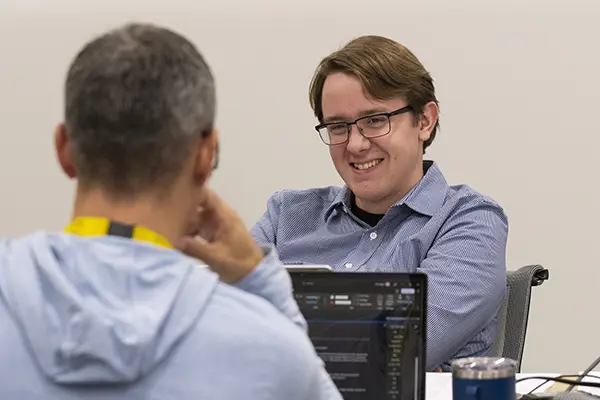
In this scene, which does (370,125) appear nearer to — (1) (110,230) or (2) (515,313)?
(2) (515,313)

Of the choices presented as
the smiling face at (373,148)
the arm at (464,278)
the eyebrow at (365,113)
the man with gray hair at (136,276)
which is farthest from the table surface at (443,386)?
the man with gray hair at (136,276)

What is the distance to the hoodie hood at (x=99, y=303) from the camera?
0.97 metres

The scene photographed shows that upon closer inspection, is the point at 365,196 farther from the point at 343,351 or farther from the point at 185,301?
the point at 185,301

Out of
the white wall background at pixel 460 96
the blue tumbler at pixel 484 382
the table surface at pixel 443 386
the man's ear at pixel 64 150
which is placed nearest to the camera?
the man's ear at pixel 64 150

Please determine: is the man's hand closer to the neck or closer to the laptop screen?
the neck

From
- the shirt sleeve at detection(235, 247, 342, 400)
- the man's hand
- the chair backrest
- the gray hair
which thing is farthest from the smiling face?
the gray hair

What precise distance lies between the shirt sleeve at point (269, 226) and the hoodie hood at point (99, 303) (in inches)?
63.6

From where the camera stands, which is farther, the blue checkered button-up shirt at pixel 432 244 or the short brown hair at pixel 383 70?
the short brown hair at pixel 383 70

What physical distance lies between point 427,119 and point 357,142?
218 mm

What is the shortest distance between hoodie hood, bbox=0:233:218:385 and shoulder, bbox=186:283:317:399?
0.02 meters

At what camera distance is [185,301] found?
1010 millimetres

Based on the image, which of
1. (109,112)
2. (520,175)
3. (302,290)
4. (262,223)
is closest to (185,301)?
(109,112)

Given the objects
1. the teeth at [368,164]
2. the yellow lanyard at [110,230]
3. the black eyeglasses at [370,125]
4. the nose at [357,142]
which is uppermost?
the yellow lanyard at [110,230]

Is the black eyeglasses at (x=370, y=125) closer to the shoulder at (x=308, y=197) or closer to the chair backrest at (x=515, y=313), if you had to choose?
the shoulder at (x=308, y=197)
